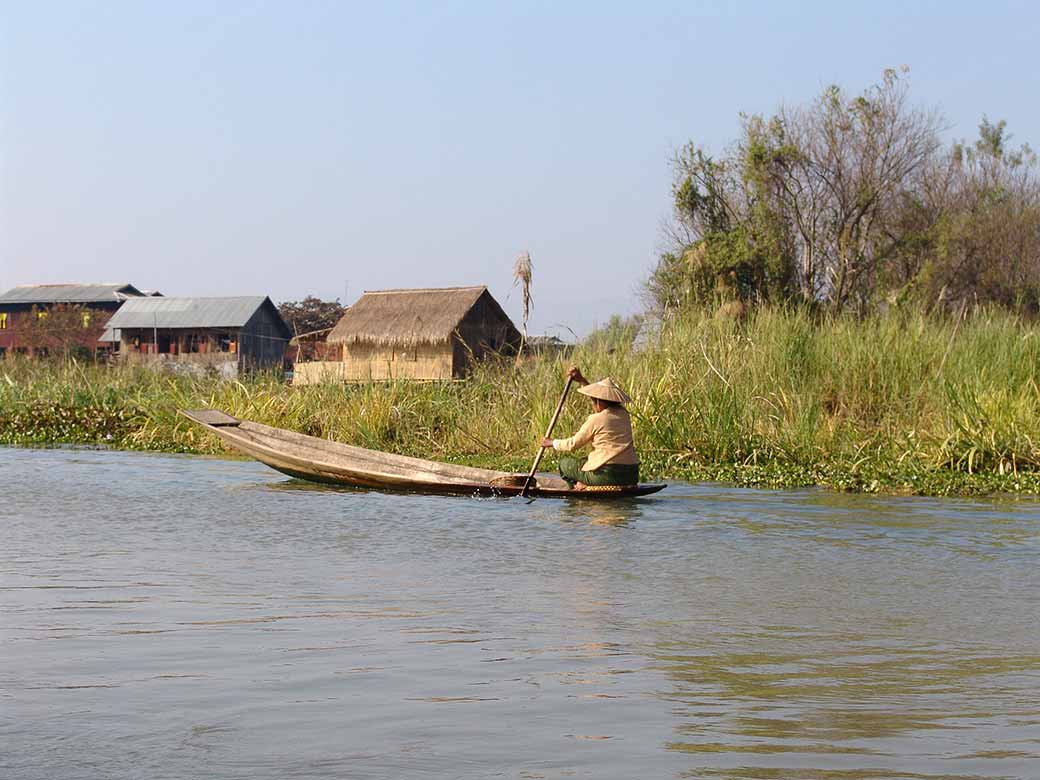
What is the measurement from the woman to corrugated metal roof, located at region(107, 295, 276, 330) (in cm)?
4170

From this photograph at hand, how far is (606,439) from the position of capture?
11.3 m

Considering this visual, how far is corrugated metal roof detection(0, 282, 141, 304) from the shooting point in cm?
6009

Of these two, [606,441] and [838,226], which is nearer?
[606,441]

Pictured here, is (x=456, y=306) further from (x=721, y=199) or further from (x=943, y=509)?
(x=943, y=509)

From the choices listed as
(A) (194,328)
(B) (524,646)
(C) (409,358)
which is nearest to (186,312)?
(A) (194,328)

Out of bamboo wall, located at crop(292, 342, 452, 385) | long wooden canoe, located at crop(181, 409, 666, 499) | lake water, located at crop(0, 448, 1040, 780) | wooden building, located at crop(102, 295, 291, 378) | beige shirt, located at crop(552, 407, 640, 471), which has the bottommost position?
lake water, located at crop(0, 448, 1040, 780)

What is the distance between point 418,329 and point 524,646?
3123 cm

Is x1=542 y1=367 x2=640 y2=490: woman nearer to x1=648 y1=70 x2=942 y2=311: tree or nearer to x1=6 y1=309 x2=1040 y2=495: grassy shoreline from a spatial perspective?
x1=6 y1=309 x2=1040 y2=495: grassy shoreline

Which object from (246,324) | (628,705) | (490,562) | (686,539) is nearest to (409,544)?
(490,562)

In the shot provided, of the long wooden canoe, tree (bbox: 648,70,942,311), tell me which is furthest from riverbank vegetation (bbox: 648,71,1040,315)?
the long wooden canoe

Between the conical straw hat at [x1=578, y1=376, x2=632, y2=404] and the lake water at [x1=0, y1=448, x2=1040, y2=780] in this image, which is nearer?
the lake water at [x1=0, y1=448, x2=1040, y2=780]

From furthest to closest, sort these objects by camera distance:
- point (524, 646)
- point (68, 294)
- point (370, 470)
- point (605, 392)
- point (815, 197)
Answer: point (68, 294) → point (815, 197) → point (370, 470) → point (605, 392) → point (524, 646)

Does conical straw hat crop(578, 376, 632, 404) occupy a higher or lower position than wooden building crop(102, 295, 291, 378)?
lower

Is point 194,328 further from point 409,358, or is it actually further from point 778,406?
point 778,406
